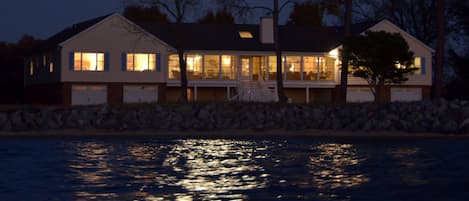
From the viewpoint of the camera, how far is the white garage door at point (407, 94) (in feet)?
203

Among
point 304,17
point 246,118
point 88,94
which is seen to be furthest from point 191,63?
point 304,17

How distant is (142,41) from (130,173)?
35.6 meters

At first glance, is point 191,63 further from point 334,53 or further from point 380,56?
point 380,56

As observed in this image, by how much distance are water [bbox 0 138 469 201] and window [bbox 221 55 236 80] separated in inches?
931

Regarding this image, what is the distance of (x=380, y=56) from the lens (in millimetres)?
47969

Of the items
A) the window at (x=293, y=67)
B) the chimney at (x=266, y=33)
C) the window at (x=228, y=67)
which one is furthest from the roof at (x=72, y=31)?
the window at (x=293, y=67)

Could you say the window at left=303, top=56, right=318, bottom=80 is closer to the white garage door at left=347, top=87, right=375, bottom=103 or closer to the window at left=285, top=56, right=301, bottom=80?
the window at left=285, top=56, right=301, bottom=80

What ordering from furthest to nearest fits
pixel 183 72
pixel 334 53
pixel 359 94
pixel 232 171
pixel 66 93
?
1. pixel 359 94
2. pixel 334 53
3. pixel 66 93
4. pixel 183 72
5. pixel 232 171

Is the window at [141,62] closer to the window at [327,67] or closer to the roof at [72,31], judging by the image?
the roof at [72,31]

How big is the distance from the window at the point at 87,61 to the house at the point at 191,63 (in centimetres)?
6

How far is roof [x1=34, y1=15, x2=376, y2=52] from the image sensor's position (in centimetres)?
5956

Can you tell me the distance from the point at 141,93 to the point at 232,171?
116ft

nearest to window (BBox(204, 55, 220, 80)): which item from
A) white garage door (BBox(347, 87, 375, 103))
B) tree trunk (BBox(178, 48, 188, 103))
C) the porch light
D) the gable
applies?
the gable

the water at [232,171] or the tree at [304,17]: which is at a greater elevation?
the tree at [304,17]
